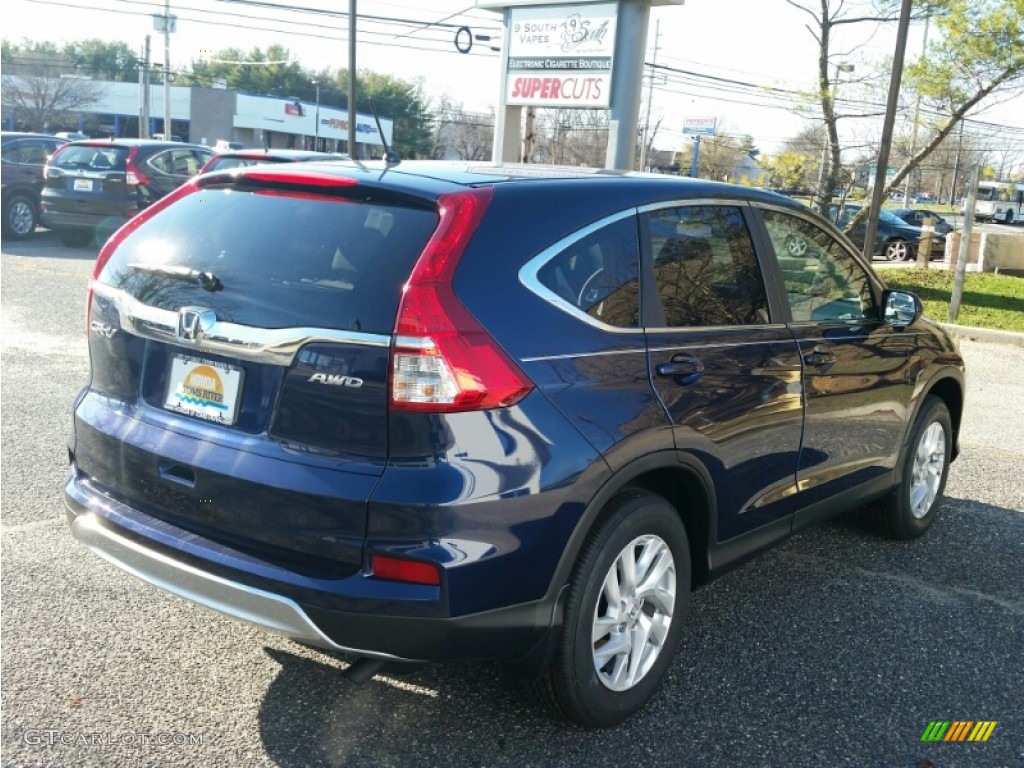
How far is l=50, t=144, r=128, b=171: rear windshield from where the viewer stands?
16.4 m

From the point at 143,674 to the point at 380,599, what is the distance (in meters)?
1.25

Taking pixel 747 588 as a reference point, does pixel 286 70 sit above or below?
above

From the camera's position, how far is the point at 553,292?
300 centimetres

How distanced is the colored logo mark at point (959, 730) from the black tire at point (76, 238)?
16.6 m

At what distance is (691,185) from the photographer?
3773mm

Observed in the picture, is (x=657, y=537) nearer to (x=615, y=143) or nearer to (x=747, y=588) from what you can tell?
(x=747, y=588)

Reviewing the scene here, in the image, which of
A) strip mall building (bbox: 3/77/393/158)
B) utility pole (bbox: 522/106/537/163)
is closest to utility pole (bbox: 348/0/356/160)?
utility pole (bbox: 522/106/537/163)

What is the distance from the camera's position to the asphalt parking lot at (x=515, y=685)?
3.09 meters

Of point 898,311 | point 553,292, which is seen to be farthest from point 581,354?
point 898,311

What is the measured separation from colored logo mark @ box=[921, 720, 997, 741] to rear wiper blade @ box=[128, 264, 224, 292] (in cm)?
271

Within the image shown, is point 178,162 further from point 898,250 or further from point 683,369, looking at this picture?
point 898,250

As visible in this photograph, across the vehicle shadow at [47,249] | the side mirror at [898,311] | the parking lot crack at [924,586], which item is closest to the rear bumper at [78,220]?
the vehicle shadow at [47,249]

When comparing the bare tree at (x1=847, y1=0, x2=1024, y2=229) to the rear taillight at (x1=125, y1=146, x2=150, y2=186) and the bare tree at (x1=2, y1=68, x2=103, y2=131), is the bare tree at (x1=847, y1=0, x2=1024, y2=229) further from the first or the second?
the bare tree at (x1=2, y1=68, x2=103, y2=131)

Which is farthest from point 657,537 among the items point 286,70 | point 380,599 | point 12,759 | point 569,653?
point 286,70
